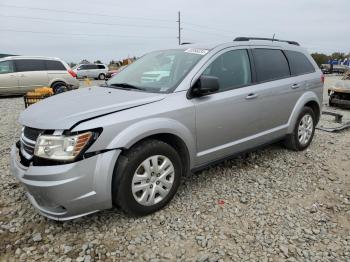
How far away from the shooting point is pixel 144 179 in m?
2.93

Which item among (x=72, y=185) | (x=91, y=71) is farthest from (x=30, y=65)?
(x=91, y=71)

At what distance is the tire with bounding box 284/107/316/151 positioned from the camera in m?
4.70

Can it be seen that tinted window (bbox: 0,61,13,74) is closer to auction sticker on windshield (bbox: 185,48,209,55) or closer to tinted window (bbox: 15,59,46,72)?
tinted window (bbox: 15,59,46,72)

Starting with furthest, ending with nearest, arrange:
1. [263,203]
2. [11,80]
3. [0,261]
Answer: [11,80] < [263,203] < [0,261]

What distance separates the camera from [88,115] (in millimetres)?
2652

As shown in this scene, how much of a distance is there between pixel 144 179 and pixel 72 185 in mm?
689

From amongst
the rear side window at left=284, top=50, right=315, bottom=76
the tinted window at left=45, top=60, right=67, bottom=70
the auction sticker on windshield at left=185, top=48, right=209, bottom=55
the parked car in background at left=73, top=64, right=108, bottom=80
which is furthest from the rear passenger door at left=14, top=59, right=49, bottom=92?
the parked car in background at left=73, top=64, right=108, bottom=80

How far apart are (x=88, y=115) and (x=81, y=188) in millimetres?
619

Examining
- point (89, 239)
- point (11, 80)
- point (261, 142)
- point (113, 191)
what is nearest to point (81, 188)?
point (113, 191)

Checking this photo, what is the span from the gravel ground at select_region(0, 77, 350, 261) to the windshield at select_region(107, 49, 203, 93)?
4.18 feet

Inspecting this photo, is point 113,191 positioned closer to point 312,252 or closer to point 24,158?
point 24,158

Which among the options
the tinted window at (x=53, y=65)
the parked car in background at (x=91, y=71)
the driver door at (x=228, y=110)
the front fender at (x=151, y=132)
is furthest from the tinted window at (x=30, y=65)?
the parked car in background at (x=91, y=71)

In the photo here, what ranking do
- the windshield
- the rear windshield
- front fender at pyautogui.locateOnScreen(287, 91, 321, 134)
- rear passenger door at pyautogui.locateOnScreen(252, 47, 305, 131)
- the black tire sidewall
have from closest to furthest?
the windshield → rear passenger door at pyautogui.locateOnScreen(252, 47, 305, 131) → front fender at pyautogui.locateOnScreen(287, 91, 321, 134) → the black tire sidewall → the rear windshield

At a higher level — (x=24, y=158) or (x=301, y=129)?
(x=24, y=158)
